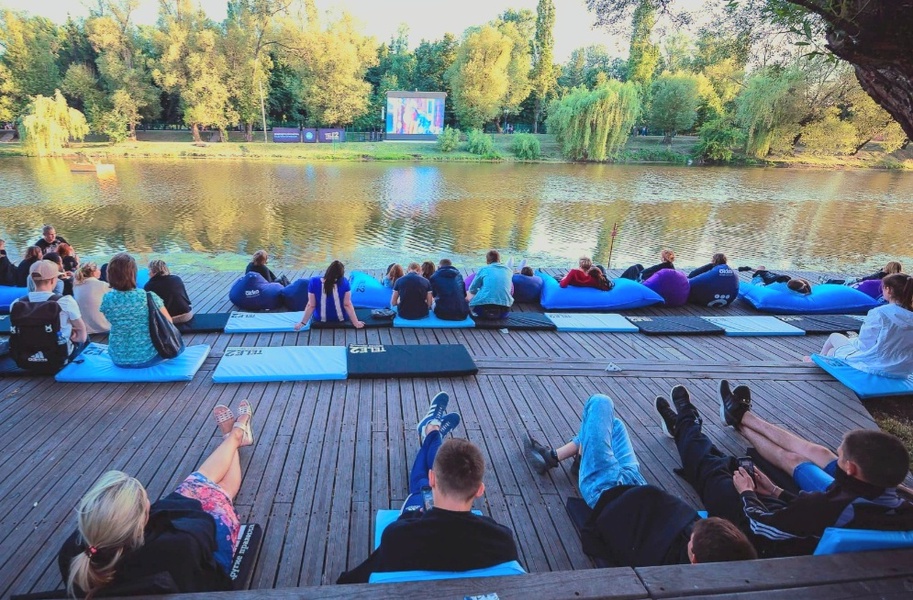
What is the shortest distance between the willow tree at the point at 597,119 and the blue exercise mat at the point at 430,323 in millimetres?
30757

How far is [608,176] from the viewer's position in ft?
91.5

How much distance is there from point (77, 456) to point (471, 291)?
14.1 ft

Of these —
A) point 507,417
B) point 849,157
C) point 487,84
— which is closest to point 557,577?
point 507,417

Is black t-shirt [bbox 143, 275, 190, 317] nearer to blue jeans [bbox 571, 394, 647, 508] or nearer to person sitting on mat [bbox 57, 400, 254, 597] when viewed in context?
person sitting on mat [bbox 57, 400, 254, 597]

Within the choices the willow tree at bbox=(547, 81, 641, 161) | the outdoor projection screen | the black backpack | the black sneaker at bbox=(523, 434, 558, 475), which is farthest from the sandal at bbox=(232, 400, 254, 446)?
the outdoor projection screen

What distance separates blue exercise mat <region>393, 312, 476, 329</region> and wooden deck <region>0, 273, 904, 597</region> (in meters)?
0.34

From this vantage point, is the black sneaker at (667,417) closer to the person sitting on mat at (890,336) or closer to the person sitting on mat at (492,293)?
the person sitting on mat at (890,336)

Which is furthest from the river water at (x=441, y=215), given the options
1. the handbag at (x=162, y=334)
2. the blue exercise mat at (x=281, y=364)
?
the handbag at (x=162, y=334)

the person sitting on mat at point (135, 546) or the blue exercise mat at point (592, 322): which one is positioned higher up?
the person sitting on mat at point (135, 546)

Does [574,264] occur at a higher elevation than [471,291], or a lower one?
lower

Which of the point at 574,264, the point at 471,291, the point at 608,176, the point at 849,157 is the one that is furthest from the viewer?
the point at 849,157

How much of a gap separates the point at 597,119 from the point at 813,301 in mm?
28802

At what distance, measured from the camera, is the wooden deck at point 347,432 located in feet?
8.77

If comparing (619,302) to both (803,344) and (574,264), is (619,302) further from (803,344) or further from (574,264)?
(574,264)
